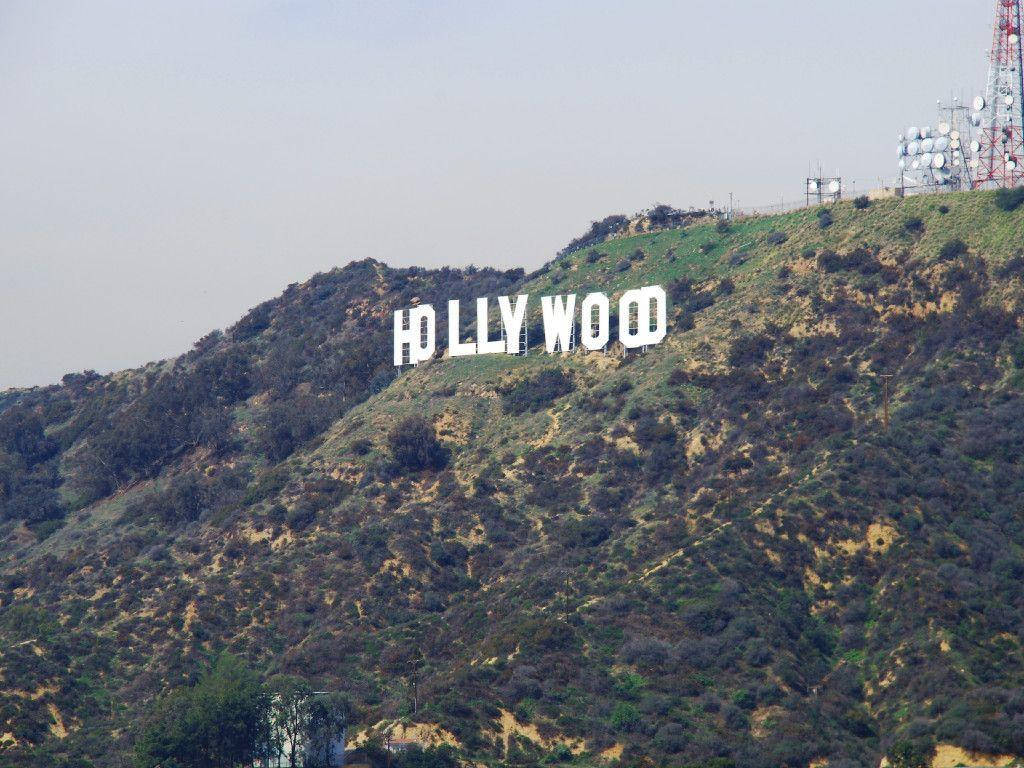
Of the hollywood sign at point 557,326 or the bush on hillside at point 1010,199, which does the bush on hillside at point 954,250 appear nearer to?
the bush on hillside at point 1010,199

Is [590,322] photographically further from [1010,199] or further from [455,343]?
[1010,199]

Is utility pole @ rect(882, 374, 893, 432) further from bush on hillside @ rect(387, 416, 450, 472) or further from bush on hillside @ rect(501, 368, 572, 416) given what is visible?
bush on hillside @ rect(387, 416, 450, 472)

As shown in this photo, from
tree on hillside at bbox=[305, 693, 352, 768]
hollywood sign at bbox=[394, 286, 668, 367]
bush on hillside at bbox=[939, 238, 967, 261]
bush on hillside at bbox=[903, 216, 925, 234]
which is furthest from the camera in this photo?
hollywood sign at bbox=[394, 286, 668, 367]

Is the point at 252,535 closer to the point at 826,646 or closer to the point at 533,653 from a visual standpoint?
the point at 533,653

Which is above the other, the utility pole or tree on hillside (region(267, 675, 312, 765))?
the utility pole

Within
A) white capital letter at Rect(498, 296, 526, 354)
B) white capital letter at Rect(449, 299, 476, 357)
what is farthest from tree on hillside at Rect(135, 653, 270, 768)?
white capital letter at Rect(449, 299, 476, 357)

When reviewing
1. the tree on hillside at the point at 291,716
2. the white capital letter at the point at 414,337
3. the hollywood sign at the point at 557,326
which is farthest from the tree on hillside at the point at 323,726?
the white capital letter at the point at 414,337

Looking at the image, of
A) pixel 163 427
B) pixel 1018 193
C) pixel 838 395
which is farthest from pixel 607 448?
pixel 163 427
